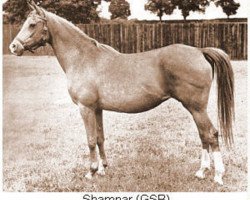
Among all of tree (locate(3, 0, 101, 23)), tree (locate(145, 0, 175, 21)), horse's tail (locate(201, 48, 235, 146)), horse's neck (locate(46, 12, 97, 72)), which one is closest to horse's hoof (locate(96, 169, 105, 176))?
horse's neck (locate(46, 12, 97, 72))

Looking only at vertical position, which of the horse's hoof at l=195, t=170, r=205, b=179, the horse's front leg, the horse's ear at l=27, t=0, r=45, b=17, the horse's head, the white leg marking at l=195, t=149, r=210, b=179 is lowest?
the horse's hoof at l=195, t=170, r=205, b=179

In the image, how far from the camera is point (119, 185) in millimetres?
4406

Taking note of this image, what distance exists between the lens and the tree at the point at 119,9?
5137 mm

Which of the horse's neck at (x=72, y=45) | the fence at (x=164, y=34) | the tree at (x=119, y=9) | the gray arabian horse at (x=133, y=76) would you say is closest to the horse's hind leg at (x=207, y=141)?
the gray arabian horse at (x=133, y=76)

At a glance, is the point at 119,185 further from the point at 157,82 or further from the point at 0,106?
the point at 0,106

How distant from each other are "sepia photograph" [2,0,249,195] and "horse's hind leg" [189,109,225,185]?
11mm

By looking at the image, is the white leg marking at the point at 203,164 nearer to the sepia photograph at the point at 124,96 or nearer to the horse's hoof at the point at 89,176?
the sepia photograph at the point at 124,96

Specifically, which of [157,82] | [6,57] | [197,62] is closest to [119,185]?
[157,82]

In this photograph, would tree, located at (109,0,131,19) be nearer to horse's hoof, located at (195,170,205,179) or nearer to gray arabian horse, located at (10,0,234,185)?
gray arabian horse, located at (10,0,234,185)

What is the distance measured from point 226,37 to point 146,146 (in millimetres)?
2105

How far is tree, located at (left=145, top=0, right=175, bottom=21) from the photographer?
16.8ft

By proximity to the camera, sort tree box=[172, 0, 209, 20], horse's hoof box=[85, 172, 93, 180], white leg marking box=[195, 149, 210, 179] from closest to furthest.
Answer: white leg marking box=[195, 149, 210, 179] → horse's hoof box=[85, 172, 93, 180] → tree box=[172, 0, 209, 20]

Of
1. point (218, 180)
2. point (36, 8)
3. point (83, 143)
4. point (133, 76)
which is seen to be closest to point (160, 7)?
point (133, 76)

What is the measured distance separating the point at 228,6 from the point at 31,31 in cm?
263
